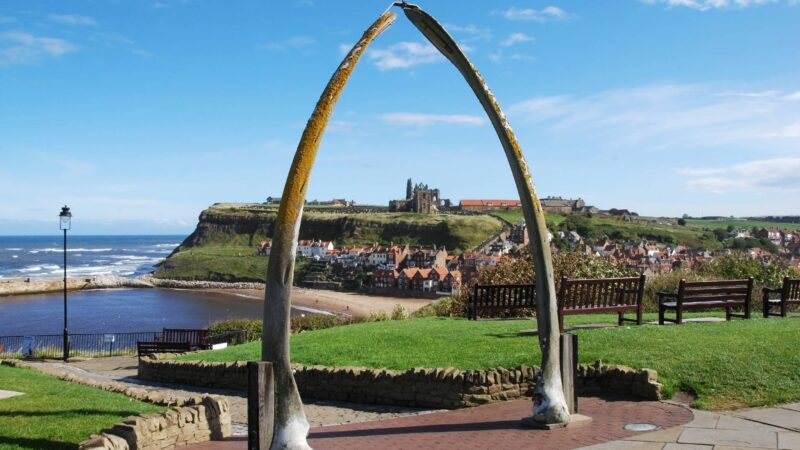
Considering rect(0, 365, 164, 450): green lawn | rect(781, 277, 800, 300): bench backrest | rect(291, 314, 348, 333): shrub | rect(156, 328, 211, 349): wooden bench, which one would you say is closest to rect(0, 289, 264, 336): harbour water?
rect(156, 328, 211, 349): wooden bench

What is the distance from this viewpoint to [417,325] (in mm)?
15938

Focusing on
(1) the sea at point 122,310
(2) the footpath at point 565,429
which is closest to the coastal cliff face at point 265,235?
(1) the sea at point 122,310

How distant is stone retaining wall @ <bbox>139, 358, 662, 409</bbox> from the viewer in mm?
9422

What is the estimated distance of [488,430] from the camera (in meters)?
7.93

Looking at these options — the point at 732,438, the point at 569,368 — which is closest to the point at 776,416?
the point at 732,438

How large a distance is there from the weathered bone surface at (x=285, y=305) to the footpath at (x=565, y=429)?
1.07m

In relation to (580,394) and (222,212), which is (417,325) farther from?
(222,212)

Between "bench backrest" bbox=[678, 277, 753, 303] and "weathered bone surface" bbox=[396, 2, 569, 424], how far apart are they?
676 centimetres

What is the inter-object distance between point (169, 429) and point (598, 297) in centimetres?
877

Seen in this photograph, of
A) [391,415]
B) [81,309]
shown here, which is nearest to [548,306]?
[391,415]

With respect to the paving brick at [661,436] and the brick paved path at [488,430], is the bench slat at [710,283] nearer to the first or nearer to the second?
the brick paved path at [488,430]

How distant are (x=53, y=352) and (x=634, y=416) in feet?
81.9

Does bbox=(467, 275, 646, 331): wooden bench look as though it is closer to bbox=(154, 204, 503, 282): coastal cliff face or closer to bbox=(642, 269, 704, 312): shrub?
bbox=(642, 269, 704, 312): shrub

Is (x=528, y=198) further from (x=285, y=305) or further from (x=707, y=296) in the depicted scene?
(x=707, y=296)
